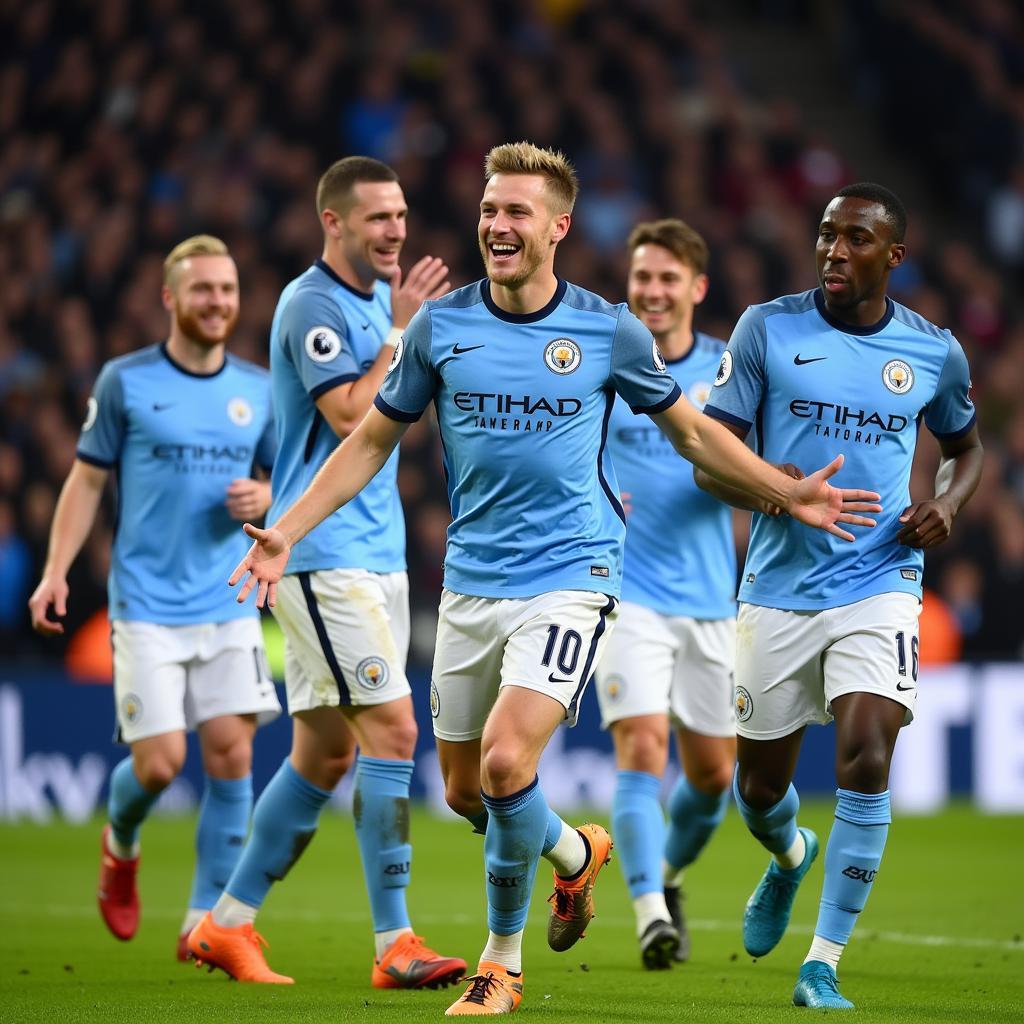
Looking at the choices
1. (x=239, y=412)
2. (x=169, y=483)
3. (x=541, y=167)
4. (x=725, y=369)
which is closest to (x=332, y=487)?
(x=541, y=167)

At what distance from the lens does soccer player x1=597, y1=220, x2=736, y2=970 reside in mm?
8086

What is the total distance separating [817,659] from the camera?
6699 millimetres

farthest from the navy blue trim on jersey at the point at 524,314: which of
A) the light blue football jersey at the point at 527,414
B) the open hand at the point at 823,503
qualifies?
the open hand at the point at 823,503

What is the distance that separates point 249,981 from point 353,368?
7.49 ft

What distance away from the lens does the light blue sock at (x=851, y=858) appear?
21.0 feet

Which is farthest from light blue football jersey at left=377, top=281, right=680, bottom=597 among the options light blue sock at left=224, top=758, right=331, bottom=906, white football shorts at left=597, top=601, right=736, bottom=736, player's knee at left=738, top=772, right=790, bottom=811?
white football shorts at left=597, top=601, right=736, bottom=736

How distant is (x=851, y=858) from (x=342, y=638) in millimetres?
1975

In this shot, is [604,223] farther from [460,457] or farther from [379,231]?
[460,457]

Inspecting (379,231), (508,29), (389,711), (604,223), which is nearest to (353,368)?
(379,231)

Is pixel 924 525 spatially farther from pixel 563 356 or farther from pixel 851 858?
pixel 563 356

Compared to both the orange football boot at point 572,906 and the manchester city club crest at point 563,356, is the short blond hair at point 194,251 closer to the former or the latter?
the manchester city club crest at point 563,356

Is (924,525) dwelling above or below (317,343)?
below

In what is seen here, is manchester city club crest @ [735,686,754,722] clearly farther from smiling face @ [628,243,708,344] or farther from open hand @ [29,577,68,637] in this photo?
open hand @ [29,577,68,637]

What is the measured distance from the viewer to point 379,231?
7477 mm
